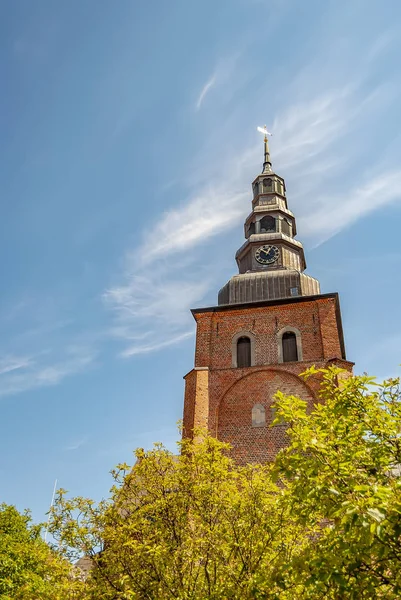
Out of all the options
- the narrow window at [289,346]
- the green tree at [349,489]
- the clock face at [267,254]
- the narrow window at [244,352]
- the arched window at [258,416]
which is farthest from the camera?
the clock face at [267,254]

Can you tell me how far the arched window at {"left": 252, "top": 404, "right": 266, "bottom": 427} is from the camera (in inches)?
782

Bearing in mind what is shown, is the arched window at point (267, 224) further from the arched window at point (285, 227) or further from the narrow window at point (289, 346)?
the narrow window at point (289, 346)

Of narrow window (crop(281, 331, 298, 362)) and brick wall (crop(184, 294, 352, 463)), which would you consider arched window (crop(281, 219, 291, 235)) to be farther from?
narrow window (crop(281, 331, 298, 362))

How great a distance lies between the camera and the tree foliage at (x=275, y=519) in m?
4.98

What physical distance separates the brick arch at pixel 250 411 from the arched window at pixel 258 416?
0.42 feet

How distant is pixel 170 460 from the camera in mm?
10820

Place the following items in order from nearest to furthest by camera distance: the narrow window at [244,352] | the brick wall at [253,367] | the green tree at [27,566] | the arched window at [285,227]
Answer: the green tree at [27,566] < the brick wall at [253,367] < the narrow window at [244,352] < the arched window at [285,227]

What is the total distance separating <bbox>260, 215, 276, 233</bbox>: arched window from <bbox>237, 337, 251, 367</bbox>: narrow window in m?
8.72

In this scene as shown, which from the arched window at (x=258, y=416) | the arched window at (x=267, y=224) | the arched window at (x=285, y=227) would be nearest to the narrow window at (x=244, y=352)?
the arched window at (x=258, y=416)

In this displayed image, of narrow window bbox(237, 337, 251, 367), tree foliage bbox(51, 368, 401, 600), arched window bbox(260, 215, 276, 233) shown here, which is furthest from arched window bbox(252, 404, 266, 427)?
arched window bbox(260, 215, 276, 233)

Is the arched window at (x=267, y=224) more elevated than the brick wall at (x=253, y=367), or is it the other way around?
the arched window at (x=267, y=224)

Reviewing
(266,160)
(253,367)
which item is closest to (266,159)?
(266,160)

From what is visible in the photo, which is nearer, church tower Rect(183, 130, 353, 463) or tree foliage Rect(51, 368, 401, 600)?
tree foliage Rect(51, 368, 401, 600)

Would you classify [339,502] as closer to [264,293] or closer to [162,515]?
[162,515]
